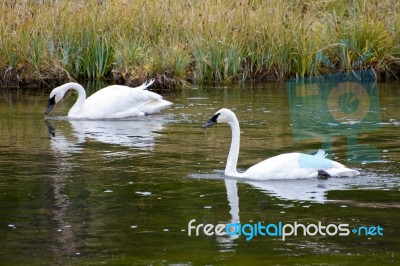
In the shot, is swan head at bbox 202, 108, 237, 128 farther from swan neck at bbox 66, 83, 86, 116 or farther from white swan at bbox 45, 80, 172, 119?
swan neck at bbox 66, 83, 86, 116

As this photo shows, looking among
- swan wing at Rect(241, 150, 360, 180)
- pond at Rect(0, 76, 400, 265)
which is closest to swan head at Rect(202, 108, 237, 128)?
pond at Rect(0, 76, 400, 265)

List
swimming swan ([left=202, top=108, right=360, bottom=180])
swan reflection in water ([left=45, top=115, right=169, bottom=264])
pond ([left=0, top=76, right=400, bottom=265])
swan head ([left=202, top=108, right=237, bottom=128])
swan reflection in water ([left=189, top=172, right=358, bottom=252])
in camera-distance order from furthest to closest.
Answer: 1. swan head ([left=202, top=108, right=237, bottom=128])
2. swimming swan ([left=202, top=108, right=360, bottom=180])
3. swan reflection in water ([left=189, top=172, right=358, bottom=252])
4. swan reflection in water ([left=45, top=115, right=169, bottom=264])
5. pond ([left=0, top=76, right=400, bottom=265])

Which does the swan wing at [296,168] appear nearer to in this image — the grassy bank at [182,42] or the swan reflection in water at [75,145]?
the swan reflection in water at [75,145]

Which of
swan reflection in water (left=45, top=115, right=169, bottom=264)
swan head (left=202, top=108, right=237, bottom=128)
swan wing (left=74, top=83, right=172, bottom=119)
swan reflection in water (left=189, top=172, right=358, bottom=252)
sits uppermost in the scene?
swan head (left=202, top=108, right=237, bottom=128)

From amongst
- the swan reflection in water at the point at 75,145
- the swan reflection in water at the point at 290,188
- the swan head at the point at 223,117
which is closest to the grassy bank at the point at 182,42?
the swan reflection in water at the point at 75,145

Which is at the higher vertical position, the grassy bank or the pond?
the grassy bank

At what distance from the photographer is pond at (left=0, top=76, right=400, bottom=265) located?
860 cm

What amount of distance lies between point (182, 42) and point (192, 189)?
10061 millimetres

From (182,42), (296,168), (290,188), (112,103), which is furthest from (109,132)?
(182,42)

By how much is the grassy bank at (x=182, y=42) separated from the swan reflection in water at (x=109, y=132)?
2.90 m

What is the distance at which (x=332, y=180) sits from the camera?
11.5 m

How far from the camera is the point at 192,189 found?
11.0 meters

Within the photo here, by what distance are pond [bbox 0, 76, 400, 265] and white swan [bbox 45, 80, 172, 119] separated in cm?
21

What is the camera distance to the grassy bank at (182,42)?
20.1 metres
